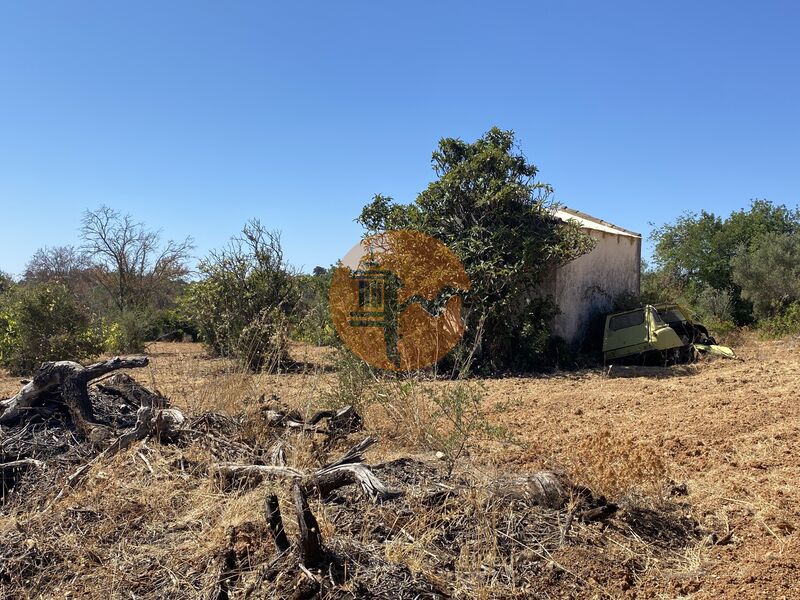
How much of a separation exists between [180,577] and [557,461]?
120 inches

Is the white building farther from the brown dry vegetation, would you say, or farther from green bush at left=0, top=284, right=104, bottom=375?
green bush at left=0, top=284, right=104, bottom=375

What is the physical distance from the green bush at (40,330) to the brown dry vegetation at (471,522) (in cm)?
784

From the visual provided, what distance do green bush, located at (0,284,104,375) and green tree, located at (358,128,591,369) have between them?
6.40 m

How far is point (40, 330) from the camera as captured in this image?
1186cm

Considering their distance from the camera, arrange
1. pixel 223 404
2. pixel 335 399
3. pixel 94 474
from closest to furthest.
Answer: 1. pixel 94 474
2. pixel 223 404
3. pixel 335 399

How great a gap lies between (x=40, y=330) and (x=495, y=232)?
30.3 ft

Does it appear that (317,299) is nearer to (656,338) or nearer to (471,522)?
(656,338)

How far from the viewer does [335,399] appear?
240 inches

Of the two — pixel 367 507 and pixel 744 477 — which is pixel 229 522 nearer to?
pixel 367 507

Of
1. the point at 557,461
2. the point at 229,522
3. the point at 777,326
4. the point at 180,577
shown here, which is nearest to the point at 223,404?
the point at 229,522

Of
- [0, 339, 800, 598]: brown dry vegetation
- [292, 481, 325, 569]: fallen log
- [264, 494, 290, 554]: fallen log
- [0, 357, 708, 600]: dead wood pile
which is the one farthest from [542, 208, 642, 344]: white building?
[292, 481, 325, 569]: fallen log

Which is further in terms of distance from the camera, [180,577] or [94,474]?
[94,474]

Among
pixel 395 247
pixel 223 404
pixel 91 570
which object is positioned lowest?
pixel 91 570

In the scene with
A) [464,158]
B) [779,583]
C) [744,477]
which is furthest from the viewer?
[464,158]
